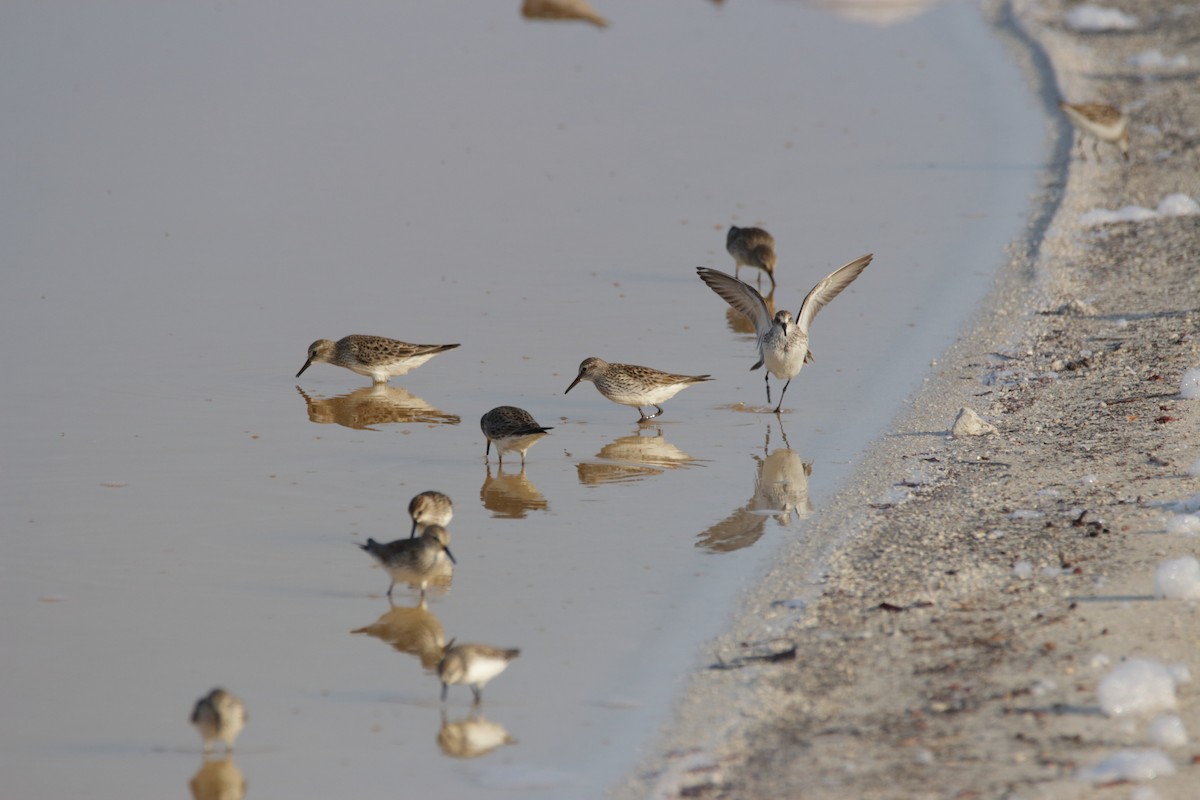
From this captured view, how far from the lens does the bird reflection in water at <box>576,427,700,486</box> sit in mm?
9750

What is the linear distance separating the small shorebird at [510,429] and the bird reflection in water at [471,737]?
10.8ft

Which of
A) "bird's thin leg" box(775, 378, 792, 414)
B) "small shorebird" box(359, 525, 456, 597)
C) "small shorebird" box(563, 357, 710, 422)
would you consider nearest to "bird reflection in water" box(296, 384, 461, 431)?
"small shorebird" box(563, 357, 710, 422)

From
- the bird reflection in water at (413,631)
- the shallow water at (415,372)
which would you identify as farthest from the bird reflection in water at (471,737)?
the bird reflection in water at (413,631)

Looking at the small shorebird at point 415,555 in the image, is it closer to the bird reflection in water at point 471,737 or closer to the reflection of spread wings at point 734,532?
the bird reflection in water at point 471,737

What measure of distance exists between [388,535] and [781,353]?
3.39 m

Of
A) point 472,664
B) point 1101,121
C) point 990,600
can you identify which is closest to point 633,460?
point 990,600

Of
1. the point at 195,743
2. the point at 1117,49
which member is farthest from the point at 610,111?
the point at 195,743

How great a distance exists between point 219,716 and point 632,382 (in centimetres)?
515

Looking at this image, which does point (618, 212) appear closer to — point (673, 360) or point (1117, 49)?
point (673, 360)

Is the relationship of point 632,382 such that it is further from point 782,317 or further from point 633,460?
point 782,317

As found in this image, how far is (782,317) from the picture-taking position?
34.9 feet

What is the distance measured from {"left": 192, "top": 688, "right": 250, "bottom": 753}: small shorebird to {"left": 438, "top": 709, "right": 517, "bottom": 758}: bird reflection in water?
2.72 feet

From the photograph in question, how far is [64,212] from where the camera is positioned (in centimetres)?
1686

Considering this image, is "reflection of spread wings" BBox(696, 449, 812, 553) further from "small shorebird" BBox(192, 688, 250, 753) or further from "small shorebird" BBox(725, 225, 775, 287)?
"small shorebird" BBox(725, 225, 775, 287)
